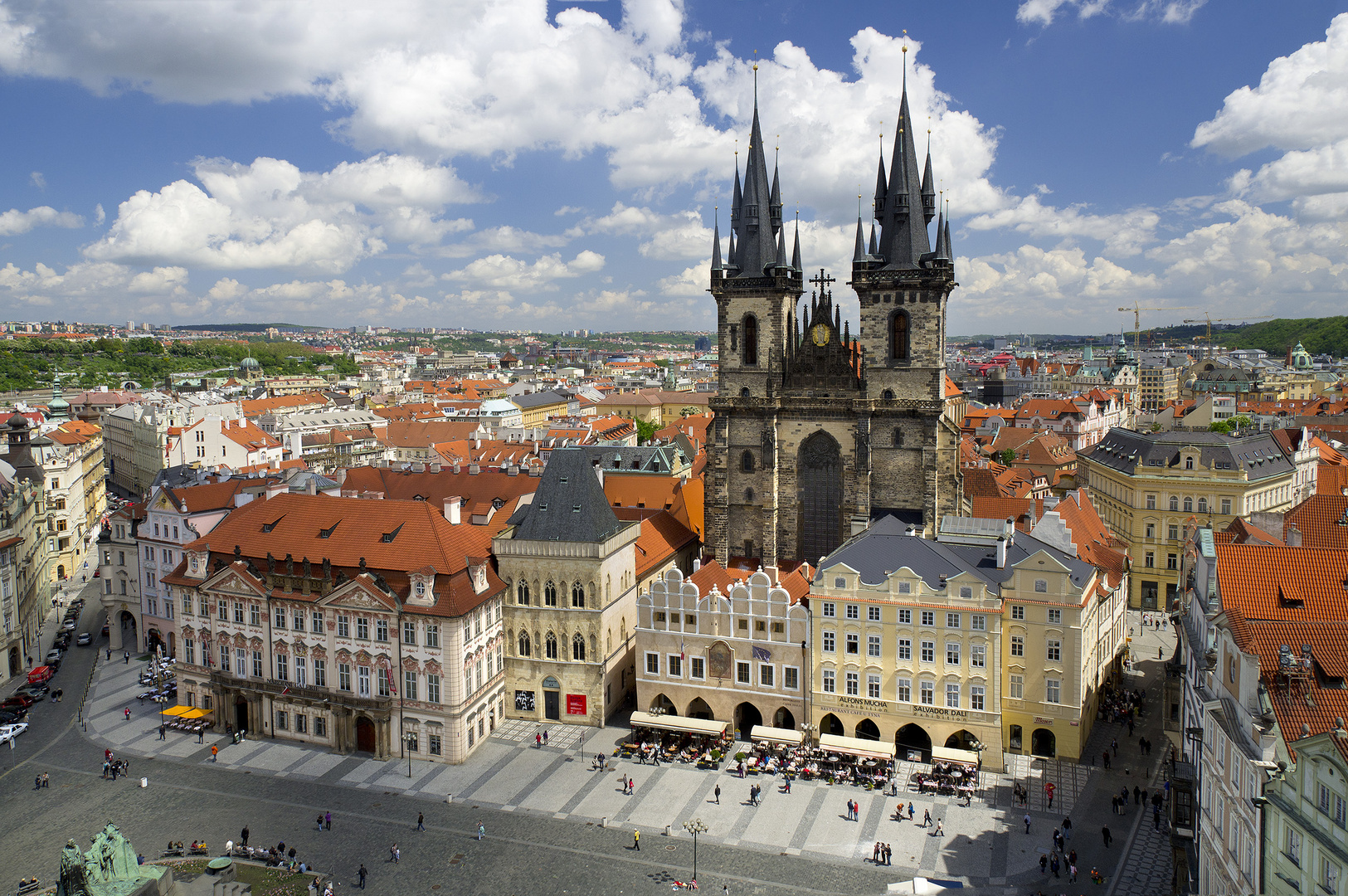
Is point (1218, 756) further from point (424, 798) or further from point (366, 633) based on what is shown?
point (366, 633)

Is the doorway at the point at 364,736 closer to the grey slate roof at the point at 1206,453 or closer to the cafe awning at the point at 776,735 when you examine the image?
the cafe awning at the point at 776,735

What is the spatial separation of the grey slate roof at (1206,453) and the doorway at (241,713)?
250ft

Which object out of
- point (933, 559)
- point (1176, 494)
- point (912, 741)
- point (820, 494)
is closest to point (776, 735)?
point (912, 741)

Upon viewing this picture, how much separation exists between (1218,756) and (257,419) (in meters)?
163

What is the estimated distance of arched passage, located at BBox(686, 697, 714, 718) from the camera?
58906 mm

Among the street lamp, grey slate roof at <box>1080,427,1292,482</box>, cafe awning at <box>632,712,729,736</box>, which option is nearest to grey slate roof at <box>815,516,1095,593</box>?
cafe awning at <box>632,712,729,736</box>

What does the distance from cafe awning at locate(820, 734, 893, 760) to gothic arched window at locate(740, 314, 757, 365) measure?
30826 millimetres

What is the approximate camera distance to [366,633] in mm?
57344

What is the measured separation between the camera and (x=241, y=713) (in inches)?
2416

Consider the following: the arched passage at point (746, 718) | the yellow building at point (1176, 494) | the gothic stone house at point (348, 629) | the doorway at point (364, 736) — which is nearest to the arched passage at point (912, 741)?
the arched passage at point (746, 718)

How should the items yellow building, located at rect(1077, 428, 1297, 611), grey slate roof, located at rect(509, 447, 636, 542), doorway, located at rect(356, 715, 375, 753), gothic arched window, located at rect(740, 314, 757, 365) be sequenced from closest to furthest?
doorway, located at rect(356, 715, 375, 753), grey slate roof, located at rect(509, 447, 636, 542), gothic arched window, located at rect(740, 314, 757, 365), yellow building, located at rect(1077, 428, 1297, 611)

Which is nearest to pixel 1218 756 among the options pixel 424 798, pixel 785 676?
pixel 785 676

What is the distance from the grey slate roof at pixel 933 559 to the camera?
5378 centimetres

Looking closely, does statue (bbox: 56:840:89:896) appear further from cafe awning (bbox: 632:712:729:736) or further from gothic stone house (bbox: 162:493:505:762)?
cafe awning (bbox: 632:712:729:736)
